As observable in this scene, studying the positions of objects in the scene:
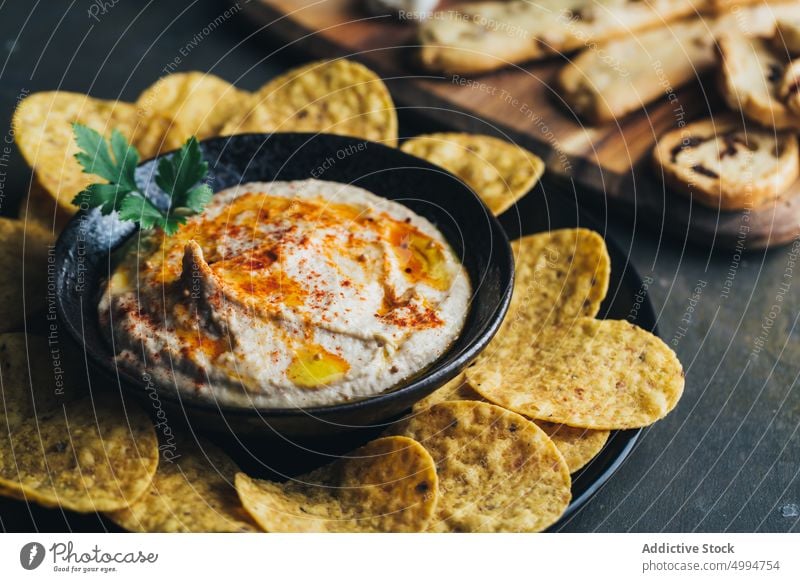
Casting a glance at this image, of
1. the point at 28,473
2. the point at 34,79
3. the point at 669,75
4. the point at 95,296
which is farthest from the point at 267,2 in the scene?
the point at 28,473

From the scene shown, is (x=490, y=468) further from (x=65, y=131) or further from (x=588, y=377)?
(x=65, y=131)

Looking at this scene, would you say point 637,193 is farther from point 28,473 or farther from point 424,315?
point 28,473

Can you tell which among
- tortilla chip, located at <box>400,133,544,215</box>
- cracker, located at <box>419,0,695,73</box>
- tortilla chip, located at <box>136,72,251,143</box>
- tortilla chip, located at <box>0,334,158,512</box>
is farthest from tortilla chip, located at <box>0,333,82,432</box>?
cracker, located at <box>419,0,695,73</box>

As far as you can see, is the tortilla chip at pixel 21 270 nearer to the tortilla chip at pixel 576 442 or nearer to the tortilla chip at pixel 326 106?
the tortilla chip at pixel 326 106

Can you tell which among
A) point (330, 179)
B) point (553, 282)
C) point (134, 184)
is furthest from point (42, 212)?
point (553, 282)

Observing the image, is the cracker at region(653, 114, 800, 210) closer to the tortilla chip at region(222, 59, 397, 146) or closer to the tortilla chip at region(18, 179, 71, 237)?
the tortilla chip at region(222, 59, 397, 146)
